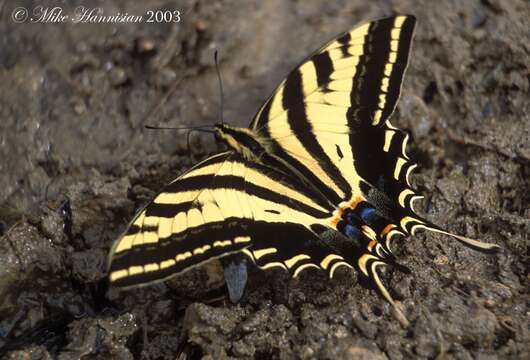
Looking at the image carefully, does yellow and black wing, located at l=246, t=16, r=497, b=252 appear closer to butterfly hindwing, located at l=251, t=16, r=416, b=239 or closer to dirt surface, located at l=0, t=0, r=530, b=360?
butterfly hindwing, located at l=251, t=16, r=416, b=239

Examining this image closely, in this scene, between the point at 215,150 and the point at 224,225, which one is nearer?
the point at 224,225

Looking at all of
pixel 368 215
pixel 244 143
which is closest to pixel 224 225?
pixel 244 143

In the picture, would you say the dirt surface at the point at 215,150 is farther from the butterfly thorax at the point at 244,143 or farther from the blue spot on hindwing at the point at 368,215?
the butterfly thorax at the point at 244,143

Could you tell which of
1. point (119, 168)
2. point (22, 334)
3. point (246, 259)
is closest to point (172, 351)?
point (246, 259)

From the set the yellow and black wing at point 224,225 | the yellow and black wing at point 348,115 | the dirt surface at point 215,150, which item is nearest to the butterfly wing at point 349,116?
the yellow and black wing at point 348,115

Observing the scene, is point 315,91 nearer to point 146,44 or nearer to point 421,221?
point 421,221

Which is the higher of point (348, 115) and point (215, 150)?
point (348, 115)

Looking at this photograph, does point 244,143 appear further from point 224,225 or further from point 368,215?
point 368,215
